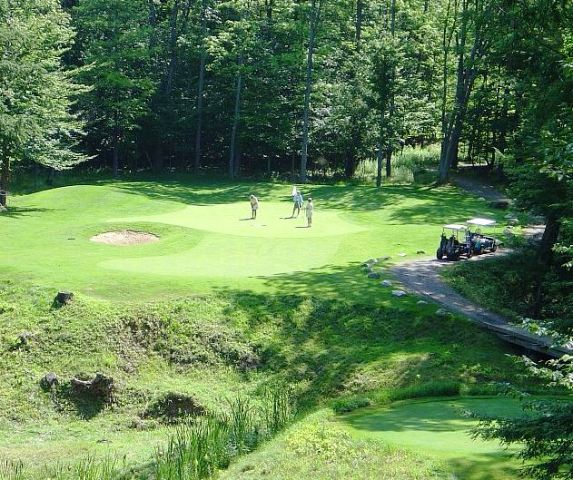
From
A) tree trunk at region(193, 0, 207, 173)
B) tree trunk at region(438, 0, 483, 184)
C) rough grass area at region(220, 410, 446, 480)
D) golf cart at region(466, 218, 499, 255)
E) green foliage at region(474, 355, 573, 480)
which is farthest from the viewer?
tree trunk at region(193, 0, 207, 173)

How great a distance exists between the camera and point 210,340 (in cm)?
2270

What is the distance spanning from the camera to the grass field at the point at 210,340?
60.2ft

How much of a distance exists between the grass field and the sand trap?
2.04 ft

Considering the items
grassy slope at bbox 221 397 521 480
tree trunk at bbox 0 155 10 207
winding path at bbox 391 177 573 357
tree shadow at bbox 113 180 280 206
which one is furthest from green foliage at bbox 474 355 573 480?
tree trunk at bbox 0 155 10 207

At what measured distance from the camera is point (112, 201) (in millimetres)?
42094

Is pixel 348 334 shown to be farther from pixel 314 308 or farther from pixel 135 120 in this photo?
pixel 135 120

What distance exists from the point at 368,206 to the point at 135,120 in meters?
25.5

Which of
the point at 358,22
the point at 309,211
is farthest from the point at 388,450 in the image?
the point at 358,22

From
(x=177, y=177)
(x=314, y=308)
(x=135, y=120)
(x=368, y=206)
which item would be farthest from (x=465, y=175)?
(x=314, y=308)

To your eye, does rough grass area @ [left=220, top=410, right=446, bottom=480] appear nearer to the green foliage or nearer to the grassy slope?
the grassy slope

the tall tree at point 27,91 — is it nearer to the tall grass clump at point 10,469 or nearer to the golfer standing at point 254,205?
the golfer standing at point 254,205

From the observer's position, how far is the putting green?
36.3 feet

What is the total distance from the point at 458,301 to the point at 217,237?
11.9 m

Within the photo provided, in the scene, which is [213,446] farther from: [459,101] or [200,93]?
[200,93]
